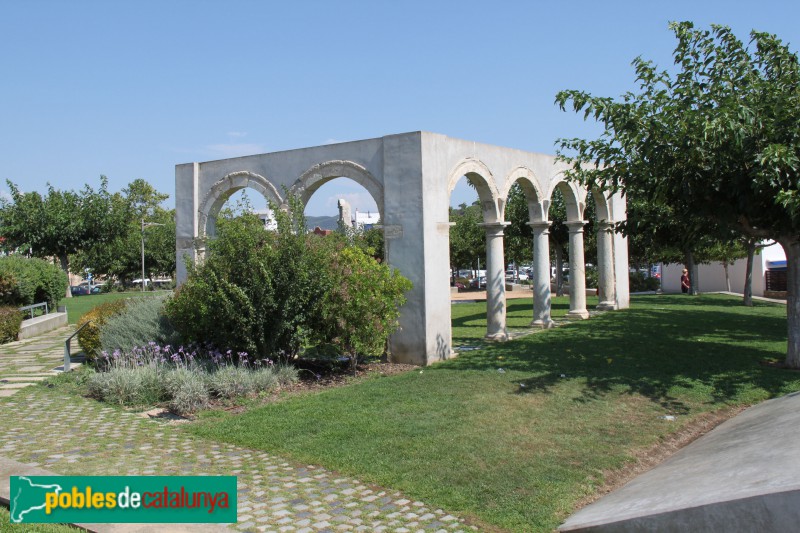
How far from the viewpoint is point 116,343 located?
9.91 metres

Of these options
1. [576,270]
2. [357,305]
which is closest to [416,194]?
[357,305]

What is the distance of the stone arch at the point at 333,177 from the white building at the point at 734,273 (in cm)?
2228

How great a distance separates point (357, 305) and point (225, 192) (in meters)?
4.74

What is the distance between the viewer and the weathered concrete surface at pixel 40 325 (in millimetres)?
15898

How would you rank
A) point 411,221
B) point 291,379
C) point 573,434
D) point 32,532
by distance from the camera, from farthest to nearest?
point 411,221 < point 291,379 < point 573,434 < point 32,532

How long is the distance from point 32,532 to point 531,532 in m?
3.22

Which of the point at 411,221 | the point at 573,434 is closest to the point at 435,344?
the point at 411,221

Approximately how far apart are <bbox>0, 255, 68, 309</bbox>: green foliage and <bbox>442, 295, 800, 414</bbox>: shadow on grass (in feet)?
41.5

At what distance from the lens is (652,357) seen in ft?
34.2

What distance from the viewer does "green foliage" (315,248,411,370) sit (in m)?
9.41

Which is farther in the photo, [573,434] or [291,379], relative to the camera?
[291,379]

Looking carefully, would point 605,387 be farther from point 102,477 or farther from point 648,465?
point 102,477

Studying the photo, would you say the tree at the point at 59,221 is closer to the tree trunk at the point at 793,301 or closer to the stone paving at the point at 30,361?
the stone paving at the point at 30,361

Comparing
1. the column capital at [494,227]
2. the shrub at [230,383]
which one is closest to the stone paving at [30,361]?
the shrub at [230,383]
